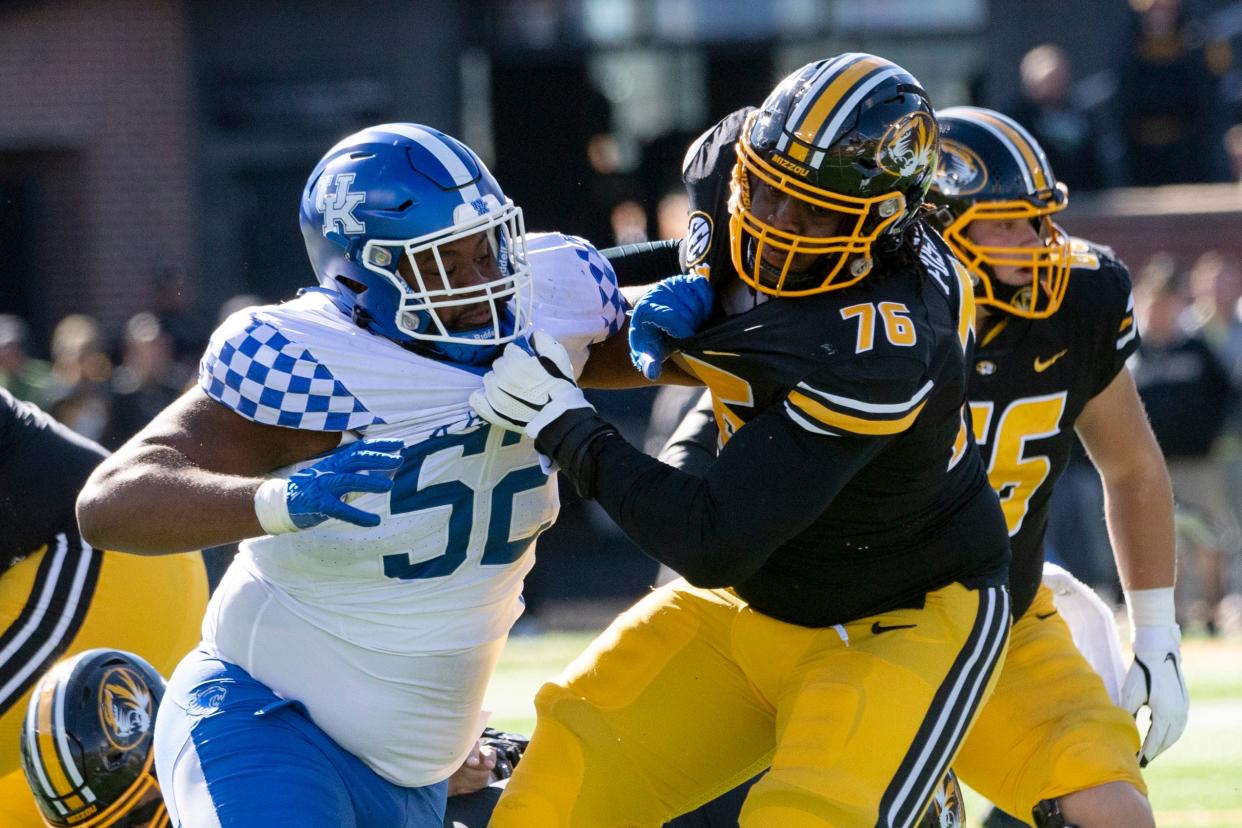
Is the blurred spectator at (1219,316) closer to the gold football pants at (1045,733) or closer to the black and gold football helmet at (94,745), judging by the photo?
the gold football pants at (1045,733)

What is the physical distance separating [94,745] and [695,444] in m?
1.45

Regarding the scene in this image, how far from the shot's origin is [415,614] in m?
3.13

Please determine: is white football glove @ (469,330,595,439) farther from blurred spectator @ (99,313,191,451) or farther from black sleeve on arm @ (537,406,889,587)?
blurred spectator @ (99,313,191,451)

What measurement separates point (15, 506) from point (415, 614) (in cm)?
144

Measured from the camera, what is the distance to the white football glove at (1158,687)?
3904 millimetres

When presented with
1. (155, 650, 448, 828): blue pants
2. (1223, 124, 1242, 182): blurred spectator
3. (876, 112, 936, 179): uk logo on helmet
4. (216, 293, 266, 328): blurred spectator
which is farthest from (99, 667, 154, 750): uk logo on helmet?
(1223, 124, 1242, 182): blurred spectator

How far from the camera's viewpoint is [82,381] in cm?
972

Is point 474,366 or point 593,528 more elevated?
point 474,366

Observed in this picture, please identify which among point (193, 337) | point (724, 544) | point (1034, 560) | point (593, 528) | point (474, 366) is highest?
point (474, 366)

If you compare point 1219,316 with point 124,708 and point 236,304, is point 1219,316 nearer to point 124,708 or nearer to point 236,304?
point 236,304

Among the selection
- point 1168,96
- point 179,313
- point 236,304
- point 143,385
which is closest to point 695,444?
point 236,304

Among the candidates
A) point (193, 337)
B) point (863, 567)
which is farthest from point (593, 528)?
point (863, 567)

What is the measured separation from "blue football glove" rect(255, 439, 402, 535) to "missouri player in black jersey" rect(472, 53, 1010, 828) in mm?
263

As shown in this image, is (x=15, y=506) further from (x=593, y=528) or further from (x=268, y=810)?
(x=593, y=528)
